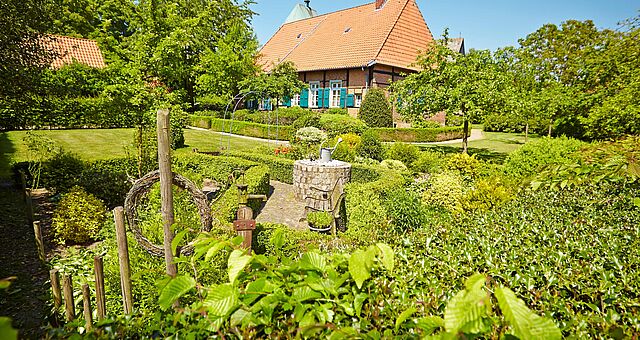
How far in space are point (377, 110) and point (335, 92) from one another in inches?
188

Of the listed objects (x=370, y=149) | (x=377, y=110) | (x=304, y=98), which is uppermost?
(x=304, y=98)

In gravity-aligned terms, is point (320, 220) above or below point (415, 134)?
below

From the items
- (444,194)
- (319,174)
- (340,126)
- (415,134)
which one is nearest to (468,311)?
(444,194)

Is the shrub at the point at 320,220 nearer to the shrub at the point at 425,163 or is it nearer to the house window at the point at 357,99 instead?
the shrub at the point at 425,163

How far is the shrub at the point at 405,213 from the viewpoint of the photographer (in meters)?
5.94

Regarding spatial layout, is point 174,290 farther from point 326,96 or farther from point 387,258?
point 326,96

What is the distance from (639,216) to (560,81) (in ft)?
55.3

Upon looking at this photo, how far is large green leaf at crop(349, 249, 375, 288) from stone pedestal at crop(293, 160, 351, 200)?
7645 millimetres

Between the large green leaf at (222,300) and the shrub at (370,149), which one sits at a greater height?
the large green leaf at (222,300)

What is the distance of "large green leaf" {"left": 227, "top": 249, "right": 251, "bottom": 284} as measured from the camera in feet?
4.09

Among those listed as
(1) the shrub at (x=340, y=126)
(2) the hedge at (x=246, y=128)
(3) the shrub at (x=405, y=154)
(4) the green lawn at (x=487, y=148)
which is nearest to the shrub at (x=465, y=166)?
(3) the shrub at (x=405, y=154)

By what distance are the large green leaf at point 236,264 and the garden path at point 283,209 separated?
601 cm

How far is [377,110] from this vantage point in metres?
20.6

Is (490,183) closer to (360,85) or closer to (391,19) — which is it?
(360,85)
